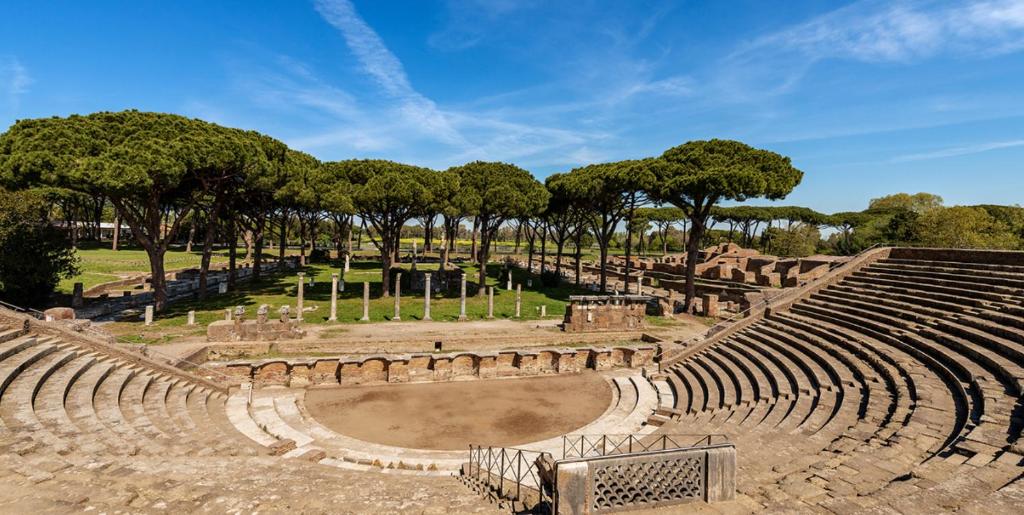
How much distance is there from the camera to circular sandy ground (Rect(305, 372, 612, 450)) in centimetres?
1414

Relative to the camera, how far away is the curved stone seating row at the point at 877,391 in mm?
7367

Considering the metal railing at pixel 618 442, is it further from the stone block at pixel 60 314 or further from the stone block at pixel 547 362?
the stone block at pixel 60 314

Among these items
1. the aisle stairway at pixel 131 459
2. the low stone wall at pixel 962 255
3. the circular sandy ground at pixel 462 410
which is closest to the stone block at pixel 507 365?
the circular sandy ground at pixel 462 410

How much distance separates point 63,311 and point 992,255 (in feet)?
124

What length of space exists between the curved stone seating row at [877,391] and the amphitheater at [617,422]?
67 millimetres

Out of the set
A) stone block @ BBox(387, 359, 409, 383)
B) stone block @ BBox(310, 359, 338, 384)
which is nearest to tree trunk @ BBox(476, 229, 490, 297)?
stone block @ BBox(387, 359, 409, 383)

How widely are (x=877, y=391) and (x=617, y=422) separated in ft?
23.3

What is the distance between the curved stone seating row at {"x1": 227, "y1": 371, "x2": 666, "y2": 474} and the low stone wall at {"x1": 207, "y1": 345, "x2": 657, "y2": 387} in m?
0.83

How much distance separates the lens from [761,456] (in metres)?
9.72

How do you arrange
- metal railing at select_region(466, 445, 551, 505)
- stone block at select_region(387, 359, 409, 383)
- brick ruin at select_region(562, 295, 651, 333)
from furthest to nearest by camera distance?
brick ruin at select_region(562, 295, 651, 333), stone block at select_region(387, 359, 409, 383), metal railing at select_region(466, 445, 551, 505)

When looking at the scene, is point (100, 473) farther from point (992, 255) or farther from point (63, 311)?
point (992, 255)

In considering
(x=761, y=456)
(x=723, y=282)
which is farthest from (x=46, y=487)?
(x=723, y=282)

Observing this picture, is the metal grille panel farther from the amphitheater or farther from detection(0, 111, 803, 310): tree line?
detection(0, 111, 803, 310): tree line

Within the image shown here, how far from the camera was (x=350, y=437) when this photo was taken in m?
13.7
